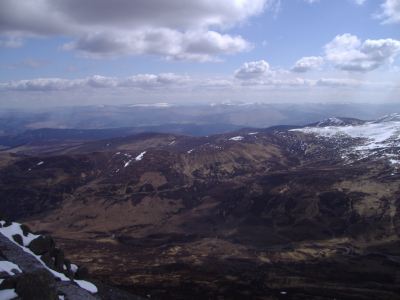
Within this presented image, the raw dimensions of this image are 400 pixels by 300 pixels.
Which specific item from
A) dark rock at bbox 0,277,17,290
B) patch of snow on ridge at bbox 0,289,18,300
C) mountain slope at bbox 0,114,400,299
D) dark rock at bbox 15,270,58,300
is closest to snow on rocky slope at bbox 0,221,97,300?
dark rock at bbox 0,277,17,290

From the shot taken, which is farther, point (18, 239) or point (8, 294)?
point (18, 239)

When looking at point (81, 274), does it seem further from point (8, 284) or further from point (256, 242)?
point (256, 242)

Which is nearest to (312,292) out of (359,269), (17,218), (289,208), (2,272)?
(359,269)

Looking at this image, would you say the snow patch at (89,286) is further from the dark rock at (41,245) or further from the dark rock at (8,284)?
the dark rock at (8,284)

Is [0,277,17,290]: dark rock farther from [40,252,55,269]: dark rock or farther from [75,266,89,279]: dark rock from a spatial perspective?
[75,266,89,279]: dark rock

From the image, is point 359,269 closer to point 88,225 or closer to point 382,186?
point 382,186

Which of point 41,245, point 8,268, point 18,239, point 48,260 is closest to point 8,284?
point 8,268

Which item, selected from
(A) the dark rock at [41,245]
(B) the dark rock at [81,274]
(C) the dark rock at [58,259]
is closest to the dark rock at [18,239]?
(A) the dark rock at [41,245]
